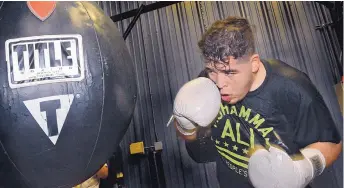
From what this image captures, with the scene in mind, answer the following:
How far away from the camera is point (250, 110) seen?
1.63 meters

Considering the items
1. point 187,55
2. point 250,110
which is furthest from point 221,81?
point 187,55

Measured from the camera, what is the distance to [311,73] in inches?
142

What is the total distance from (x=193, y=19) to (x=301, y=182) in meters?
2.96

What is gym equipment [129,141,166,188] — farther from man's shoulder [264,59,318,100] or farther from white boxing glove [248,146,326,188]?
white boxing glove [248,146,326,188]

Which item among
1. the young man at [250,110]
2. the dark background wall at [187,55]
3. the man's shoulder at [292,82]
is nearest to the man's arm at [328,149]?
the young man at [250,110]

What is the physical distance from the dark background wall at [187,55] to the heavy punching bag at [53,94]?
270 cm

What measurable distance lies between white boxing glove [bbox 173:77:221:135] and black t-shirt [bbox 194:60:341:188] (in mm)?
373

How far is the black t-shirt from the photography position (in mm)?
1435

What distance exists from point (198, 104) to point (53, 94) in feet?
2.02

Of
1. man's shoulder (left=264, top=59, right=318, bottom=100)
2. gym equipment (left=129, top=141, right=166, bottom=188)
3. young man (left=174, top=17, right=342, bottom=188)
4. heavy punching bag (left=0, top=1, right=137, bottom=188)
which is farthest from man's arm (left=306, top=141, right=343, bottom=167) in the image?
gym equipment (left=129, top=141, right=166, bottom=188)

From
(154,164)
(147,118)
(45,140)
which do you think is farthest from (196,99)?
(147,118)

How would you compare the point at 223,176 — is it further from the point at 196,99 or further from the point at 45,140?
the point at 45,140

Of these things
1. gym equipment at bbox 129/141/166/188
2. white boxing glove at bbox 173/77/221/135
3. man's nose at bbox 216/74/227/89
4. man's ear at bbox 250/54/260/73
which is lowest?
gym equipment at bbox 129/141/166/188

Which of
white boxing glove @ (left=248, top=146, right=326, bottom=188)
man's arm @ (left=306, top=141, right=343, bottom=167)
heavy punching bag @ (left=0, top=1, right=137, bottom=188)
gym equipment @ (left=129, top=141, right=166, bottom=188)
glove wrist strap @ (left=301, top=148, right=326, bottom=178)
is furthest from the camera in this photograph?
gym equipment @ (left=129, top=141, right=166, bottom=188)
